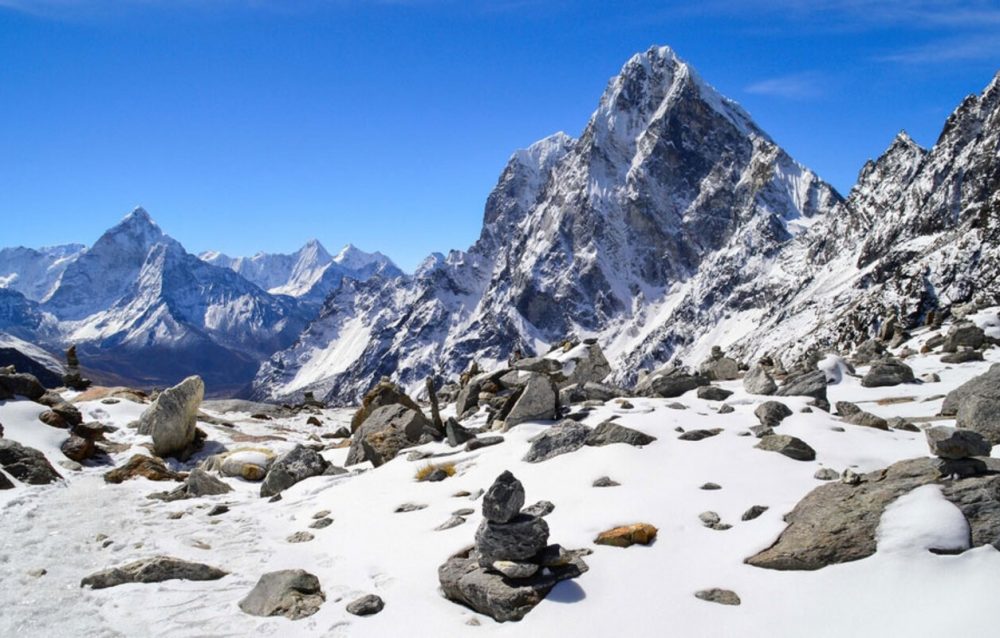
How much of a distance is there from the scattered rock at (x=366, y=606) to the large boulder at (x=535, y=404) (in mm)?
9913

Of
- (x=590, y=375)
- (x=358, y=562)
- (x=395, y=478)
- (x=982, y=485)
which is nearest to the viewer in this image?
(x=982, y=485)

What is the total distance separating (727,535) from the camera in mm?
9836

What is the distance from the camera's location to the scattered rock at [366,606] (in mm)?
9203

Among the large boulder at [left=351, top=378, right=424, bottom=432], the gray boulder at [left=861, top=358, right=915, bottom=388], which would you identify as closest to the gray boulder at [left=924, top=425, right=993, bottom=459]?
the gray boulder at [left=861, top=358, right=915, bottom=388]

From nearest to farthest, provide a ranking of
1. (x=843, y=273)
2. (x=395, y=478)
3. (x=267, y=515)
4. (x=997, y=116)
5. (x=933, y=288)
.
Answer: (x=267, y=515) → (x=395, y=478) → (x=933, y=288) → (x=997, y=116) → (x=843, y=273)

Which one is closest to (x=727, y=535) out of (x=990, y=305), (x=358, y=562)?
(x=358, y=562)

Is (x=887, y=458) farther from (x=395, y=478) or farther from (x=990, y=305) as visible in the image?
(x=990, y=305)

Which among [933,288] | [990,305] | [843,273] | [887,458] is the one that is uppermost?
[843,273]

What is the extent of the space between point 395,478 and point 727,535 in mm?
9028

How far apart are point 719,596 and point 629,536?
6.43 feet

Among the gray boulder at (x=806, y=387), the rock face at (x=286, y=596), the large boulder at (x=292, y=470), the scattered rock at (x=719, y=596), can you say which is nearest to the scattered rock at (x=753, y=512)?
the scattered rock at (x=719, y=596)

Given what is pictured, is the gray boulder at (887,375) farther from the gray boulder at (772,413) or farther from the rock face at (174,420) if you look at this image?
the rock face at (174,420)

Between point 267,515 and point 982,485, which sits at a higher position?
point 982,485

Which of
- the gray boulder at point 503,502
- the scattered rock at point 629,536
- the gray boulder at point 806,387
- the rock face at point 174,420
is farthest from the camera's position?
the rock face at point 174,420
